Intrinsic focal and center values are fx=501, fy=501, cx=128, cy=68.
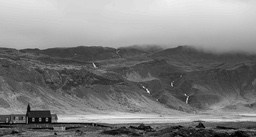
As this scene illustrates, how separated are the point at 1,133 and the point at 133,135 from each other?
94.4 ft

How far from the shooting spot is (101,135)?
4013 inches

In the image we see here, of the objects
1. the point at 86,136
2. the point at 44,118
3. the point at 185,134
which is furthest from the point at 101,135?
the point at 44,118

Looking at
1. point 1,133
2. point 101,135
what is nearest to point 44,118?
point 1,133

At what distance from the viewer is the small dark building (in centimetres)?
14875

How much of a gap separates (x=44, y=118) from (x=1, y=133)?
4275cm

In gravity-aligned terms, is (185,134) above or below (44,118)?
below

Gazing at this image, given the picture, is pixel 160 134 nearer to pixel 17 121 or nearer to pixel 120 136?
pixel 120 136

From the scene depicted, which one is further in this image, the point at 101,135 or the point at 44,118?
the point at 44,118

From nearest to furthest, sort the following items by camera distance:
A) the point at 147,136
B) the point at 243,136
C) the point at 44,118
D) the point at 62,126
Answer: the point at 243,136
the point at 147,136
the point at 62,126
the point at 44,118

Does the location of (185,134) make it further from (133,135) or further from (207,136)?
(133,135)

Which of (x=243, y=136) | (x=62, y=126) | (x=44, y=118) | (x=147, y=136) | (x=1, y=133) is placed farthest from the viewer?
(x=44, y=118)

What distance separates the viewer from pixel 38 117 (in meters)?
150

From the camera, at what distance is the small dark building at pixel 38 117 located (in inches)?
5856

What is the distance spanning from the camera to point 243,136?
91062 millimetres
